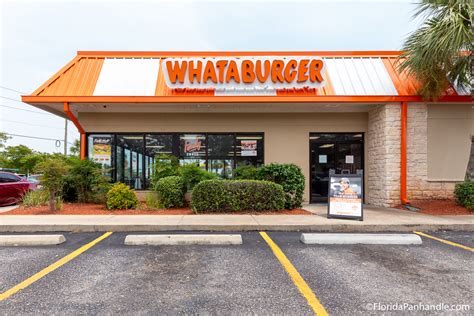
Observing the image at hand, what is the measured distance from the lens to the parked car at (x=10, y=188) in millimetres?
10406

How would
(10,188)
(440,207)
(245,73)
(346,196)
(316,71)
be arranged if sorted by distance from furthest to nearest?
(10,188) < (245,73) < (316,71) < (440,207) < (346,196)

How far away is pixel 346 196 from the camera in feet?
25.1

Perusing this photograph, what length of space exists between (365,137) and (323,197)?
2.90m

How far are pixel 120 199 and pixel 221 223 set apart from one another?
13.0 ft

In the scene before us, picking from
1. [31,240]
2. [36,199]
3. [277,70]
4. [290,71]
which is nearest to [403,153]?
[290,71]

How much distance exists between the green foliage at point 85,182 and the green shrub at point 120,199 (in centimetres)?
63

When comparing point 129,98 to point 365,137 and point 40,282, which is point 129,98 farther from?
point 365,137

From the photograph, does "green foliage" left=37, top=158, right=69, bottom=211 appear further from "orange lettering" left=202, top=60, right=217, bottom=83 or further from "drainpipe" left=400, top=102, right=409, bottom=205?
"drainpipe" left=400, top=102, right=409, bottom=205

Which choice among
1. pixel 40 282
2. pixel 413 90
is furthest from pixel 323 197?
pixel 40 282

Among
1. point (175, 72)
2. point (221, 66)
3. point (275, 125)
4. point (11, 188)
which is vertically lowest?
point (11, 188)

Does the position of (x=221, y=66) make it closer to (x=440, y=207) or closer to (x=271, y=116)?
(x=271, y=116)

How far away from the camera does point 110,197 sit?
897 cm

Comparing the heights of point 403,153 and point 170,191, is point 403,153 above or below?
above
